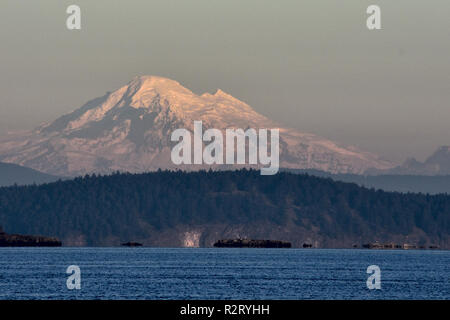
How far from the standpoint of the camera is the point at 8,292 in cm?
15338

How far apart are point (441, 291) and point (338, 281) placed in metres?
28.6
